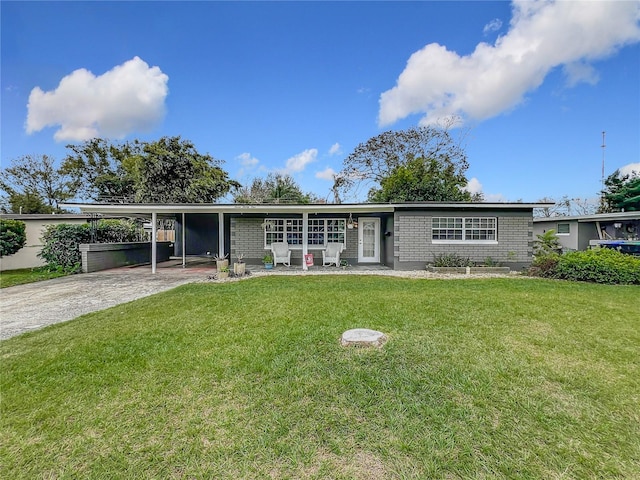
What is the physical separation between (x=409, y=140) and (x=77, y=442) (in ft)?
90.2

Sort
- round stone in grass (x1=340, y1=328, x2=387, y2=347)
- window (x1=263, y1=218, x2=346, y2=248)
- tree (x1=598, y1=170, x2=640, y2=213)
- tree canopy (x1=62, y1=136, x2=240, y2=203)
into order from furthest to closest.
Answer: tree canopy (x1=62, y1=136, x2=240, y2=203) < tree (x1=598, y1=170, x2=640, y2=213) < window (x1=263, y1=218, x2=346, y2=248) < round stone in grass (x1=340, y1=328, x2=387, y2=347)

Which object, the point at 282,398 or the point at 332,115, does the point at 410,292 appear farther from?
the point at 332,115

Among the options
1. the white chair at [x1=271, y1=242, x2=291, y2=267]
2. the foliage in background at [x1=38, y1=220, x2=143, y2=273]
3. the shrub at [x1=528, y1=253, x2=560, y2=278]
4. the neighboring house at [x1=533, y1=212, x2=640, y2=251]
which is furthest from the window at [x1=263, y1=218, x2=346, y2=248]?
the neighboring house at [x1=533, y1=212, x2=640, y2=251]

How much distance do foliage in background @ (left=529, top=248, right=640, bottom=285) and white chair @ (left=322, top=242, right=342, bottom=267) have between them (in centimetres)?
692

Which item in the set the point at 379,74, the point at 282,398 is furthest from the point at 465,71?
the point at 282,398

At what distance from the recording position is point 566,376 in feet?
10.4

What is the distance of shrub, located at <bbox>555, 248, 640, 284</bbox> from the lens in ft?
28.6

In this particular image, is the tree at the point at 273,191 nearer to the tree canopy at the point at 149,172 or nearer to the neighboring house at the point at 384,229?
the tree canopy at the point at 149,172

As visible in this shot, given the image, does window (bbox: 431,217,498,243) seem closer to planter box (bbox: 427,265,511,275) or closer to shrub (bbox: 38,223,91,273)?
planter box (bbox: 427,265,511,275)

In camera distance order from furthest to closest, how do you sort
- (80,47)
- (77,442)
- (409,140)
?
(409,140), (80,47), (77,442)

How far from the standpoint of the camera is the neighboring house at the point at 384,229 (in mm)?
11359

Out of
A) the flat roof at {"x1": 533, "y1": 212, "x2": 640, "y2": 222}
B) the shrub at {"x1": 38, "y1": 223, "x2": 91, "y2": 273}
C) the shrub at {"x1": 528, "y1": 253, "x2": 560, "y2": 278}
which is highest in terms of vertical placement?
the flat roof at {"x1": 533, "y1": 212, "x2": 640, "y2": 222}

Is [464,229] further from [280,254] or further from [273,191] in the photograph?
[273,191]

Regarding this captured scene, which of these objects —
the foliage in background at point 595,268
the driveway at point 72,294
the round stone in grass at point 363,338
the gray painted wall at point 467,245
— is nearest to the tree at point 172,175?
the driveway at point 72,294
